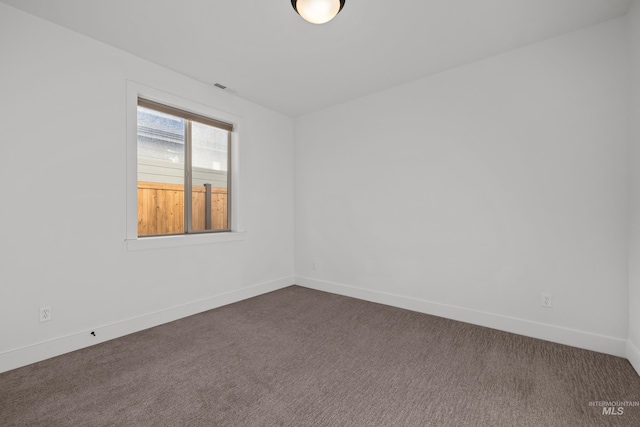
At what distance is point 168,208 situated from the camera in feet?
11.2

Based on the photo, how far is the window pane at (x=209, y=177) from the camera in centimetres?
354

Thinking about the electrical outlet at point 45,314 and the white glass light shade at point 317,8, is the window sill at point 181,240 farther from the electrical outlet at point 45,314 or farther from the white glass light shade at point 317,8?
the white glass light shade at point 317,8

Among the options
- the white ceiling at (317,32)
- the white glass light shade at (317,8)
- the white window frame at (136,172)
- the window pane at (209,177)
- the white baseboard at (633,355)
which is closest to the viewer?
the white glass light shade at (317,8)

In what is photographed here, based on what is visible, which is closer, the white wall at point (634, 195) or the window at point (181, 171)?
the white wall at point (634, 195)

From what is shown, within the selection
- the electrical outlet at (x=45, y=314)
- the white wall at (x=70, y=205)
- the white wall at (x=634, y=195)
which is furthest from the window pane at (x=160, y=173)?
the white wall at (x=634, y=195)

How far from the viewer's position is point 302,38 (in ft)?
8.43

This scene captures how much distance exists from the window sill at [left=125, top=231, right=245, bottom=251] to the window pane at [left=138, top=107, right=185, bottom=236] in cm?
20

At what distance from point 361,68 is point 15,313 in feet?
12.1

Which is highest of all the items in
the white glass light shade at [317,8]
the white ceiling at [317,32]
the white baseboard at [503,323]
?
the white ceiling at [317,32]

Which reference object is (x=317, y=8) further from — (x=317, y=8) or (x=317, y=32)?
(x=317, y=32)

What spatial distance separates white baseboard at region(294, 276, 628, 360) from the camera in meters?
2.37

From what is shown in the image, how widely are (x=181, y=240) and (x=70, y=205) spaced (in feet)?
3.36

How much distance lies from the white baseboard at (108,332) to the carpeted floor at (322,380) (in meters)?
0.09

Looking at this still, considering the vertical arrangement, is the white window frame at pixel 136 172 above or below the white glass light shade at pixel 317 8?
below
